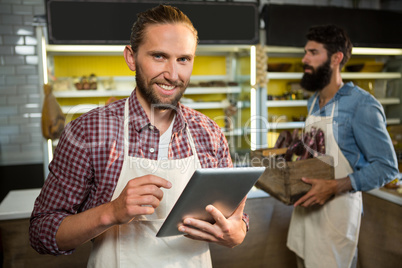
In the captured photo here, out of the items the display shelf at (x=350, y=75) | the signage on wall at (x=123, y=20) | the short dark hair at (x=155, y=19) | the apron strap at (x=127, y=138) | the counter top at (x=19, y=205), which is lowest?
the counter top at (x=19, y=205)

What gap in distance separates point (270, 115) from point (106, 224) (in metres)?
4.00

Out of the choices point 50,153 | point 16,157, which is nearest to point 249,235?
point 50,153

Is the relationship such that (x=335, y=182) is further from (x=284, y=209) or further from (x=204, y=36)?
(x=204, y=36)

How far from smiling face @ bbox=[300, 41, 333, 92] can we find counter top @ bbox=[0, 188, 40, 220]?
1972 millimetres

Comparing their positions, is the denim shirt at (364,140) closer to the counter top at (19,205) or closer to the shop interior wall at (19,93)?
the counter top at (19,205)

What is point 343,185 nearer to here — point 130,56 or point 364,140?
point 364,140

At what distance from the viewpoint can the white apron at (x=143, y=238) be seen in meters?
1.25

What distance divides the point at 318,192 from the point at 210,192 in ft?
3.60

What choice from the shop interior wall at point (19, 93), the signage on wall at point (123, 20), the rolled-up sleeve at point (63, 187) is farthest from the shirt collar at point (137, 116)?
the shop interior wall at point (19, 93)

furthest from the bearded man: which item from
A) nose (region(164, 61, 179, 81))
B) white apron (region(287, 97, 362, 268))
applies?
nose (region(164, 61, 179, 81))

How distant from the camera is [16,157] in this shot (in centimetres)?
471

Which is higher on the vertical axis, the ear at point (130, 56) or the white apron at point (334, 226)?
the ear at point (130, 56)

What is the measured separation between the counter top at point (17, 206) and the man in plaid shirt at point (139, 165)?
1086 mm

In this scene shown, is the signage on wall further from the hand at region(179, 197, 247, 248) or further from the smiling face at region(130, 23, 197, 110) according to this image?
the hand at region(179, 197, 247, 248)
